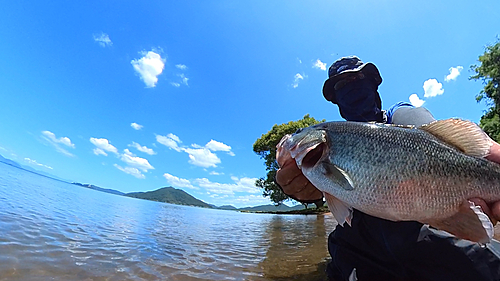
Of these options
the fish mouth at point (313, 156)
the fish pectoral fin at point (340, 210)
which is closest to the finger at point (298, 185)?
the fish mouth at point (313, 156)

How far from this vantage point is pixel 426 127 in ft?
6.61

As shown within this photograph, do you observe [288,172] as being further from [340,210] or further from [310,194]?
[340,210]

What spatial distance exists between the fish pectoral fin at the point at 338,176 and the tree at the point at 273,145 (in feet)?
82.7

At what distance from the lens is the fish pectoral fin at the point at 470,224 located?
1.53m

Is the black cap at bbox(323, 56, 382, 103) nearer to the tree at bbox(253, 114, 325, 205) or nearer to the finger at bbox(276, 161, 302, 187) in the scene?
the finger at bbox(276, 161, 302, 187)

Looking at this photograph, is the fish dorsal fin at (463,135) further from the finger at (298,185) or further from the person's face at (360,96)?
the person's face at (360,96)

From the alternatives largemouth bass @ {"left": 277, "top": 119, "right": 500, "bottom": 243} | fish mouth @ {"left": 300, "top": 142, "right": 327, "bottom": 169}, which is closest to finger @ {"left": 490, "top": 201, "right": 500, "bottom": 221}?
largemouth bass @ {"left": 277, "top": 119, "right": 500, "bottom": 243}

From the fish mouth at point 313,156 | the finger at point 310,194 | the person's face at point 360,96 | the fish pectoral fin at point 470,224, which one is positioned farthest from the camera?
the person's face at point 360,96

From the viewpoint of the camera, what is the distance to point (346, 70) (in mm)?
3588

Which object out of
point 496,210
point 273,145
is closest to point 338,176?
point 496,210

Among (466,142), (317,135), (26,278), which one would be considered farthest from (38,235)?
(466,142)

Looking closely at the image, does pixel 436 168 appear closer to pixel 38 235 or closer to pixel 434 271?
pixel 434 271

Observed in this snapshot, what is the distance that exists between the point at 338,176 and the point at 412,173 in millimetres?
521

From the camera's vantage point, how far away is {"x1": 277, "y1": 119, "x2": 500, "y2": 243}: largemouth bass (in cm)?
166
